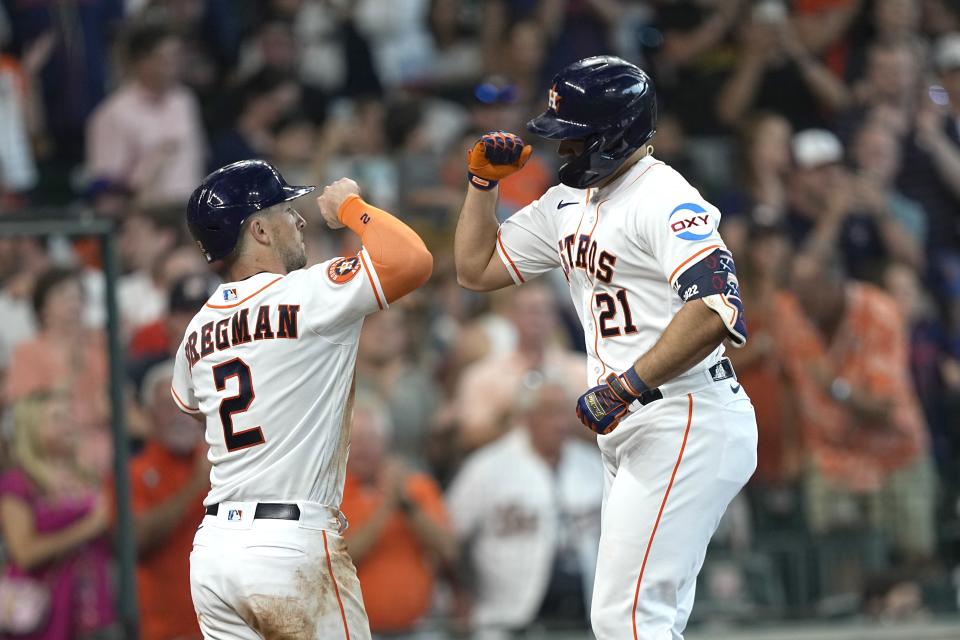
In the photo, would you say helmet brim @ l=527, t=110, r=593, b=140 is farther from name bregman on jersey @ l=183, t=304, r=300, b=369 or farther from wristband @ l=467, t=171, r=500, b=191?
name bregman on jersey @ l=183, t=304, r=300, b=369

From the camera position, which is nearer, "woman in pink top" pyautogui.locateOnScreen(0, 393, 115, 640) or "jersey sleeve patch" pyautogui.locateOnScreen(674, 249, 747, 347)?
"jersey sleeve patch" pyautogui.locateOnScreen(674, 249, 747, 347)

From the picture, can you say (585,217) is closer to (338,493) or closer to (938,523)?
(338,493)

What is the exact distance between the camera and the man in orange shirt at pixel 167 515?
291 inches

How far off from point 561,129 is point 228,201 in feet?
3.51

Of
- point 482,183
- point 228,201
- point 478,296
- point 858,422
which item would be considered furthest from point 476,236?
point 858,422

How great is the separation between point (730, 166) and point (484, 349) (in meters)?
3.34

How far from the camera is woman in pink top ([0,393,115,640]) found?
24.2 ft

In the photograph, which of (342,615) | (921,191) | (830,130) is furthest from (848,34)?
(342,615)

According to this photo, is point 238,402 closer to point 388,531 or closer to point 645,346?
point 645,346

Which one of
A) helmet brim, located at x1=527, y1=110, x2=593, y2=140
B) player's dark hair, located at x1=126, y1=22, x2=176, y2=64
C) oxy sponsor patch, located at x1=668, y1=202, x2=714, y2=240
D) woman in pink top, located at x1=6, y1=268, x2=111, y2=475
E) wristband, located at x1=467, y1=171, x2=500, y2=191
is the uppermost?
helmet brim, located at x1=527, y1=110, x2=593, y2=140

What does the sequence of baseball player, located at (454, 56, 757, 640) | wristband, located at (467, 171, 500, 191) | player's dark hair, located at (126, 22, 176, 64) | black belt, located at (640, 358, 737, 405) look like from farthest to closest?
1. player's dark hair, located at (126, 22, 176, 64)
2. wristband, located at (467, 171, 500, 191)
3. black belt, located at (640, 358, 737, 405)
4. baseball player, located at (454, 56, 757, 640)

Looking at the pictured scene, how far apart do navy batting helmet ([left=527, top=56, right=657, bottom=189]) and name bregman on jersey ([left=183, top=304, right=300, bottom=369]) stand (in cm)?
98

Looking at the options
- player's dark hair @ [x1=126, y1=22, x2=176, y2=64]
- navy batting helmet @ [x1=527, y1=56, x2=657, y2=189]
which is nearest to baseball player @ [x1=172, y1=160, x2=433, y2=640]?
navy batting helmet @ [x1=527, y1=56, x2=657, y2=189]

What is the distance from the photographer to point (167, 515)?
742 cm
